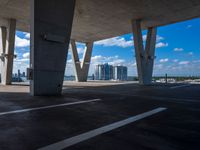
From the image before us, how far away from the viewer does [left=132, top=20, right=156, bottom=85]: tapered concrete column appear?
1541 centimetres

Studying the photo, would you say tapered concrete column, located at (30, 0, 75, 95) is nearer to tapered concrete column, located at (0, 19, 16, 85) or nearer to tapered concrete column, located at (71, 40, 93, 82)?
tapered concrete column, located at (0, 19, 16, 85)

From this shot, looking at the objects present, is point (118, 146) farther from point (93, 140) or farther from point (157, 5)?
point (157, 5)

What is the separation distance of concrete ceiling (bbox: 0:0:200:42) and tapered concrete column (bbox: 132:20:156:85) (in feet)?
3.02

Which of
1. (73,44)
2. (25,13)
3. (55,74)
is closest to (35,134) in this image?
(55,74)

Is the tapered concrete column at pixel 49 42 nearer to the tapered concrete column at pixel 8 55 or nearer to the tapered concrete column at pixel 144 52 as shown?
the tapered concrete column at pixel 144 52

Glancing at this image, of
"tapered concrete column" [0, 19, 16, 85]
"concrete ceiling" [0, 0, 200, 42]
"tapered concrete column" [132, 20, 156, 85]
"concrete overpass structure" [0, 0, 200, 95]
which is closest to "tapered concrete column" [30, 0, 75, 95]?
"concrete overpass structure" [0, 0, 200, 95]

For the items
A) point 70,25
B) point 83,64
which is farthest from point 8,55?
point 83,64

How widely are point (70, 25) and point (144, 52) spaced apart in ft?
31.2

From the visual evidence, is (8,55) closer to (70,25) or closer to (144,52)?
(70,25)

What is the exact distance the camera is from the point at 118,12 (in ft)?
45.4

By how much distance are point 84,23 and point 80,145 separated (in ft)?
52.5

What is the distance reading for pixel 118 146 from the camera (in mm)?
2311

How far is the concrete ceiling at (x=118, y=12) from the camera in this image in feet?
39.7

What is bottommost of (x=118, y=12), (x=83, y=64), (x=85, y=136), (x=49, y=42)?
(x=85, y=136)
